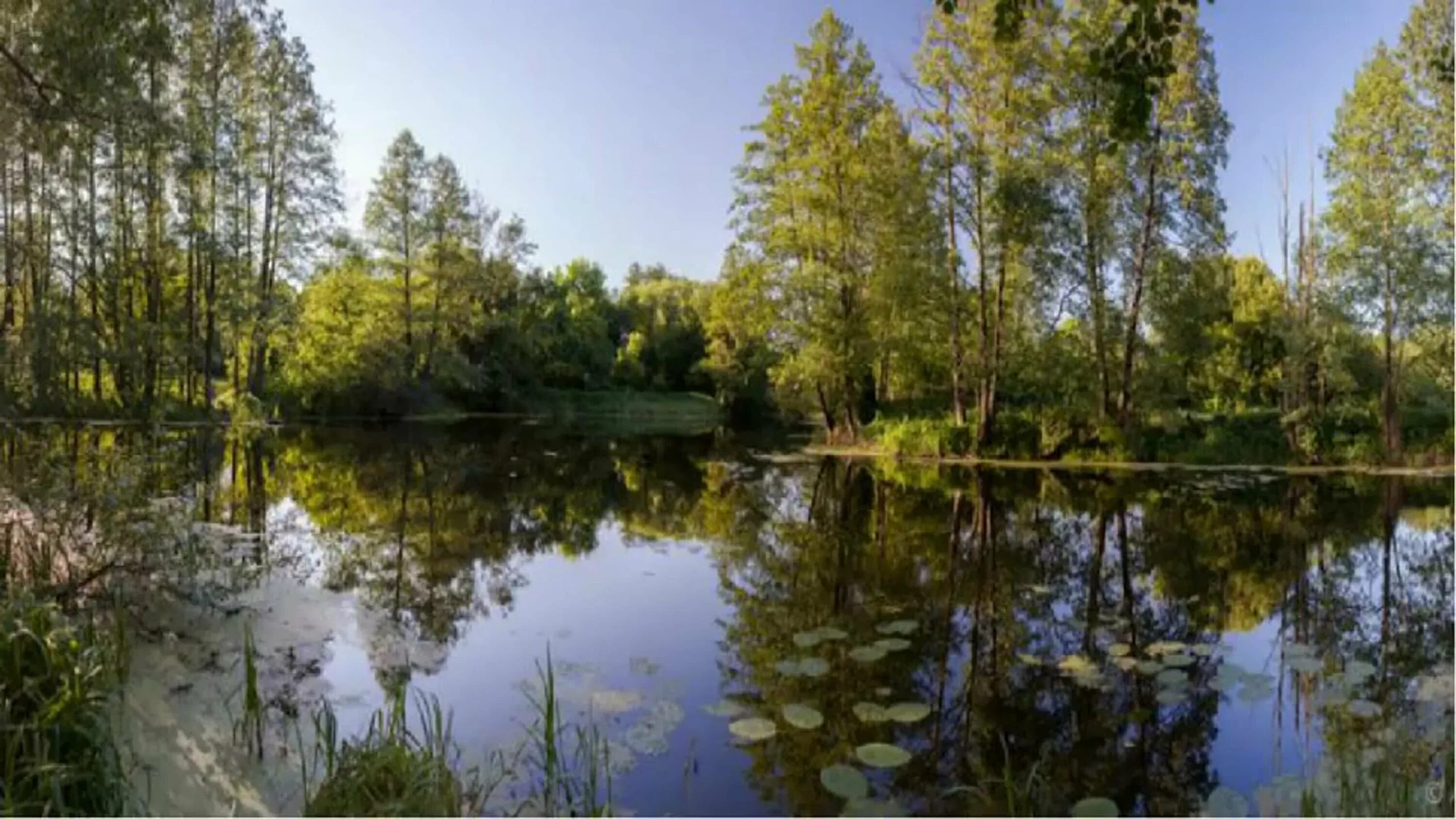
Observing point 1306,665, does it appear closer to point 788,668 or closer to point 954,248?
point 788,668

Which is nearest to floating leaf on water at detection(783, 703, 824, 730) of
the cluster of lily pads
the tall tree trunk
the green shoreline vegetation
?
the cluster of lily pads

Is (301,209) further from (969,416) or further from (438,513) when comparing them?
(969,416)

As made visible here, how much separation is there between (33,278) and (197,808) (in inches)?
316

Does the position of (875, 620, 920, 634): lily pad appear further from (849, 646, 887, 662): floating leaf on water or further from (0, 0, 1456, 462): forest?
(0, 0, 1456, 462): forest

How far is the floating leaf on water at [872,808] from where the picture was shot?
3457 millimetres

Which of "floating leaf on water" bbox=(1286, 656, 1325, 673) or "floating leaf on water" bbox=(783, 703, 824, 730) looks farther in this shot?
"floating leaf on water" bbox=(1286, 656, 1325, 673)

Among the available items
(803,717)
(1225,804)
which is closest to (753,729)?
(803,717)

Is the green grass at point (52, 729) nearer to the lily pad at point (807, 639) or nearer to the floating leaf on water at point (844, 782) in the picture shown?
the floating leaf on water at point (844, 782)

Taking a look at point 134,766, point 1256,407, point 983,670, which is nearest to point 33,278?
point 134,766

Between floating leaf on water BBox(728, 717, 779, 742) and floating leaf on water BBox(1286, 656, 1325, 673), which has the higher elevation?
floating leaf on water BBox(1286, 656, 1325, 673)

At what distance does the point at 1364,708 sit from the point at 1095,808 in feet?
7.75

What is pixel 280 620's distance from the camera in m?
6.22

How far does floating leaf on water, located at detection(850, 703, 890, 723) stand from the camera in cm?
440

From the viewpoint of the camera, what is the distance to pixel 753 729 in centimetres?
435
